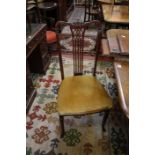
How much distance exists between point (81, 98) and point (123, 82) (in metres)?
0.46

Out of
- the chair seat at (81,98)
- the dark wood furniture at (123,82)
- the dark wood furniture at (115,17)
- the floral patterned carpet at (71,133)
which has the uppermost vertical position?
the dark wood furniture at (115,17)

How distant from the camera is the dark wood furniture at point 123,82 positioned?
96cm

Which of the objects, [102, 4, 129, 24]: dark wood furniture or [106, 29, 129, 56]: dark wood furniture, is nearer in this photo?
[106, 29, 129, 56]: dark wood furniture

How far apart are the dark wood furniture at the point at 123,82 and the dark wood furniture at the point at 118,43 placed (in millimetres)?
76

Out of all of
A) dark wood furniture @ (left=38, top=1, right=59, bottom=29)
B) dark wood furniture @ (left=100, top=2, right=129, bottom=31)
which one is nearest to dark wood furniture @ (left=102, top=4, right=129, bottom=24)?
dark wood furniture @ (left=100, top=2, right=129, bottom=31)

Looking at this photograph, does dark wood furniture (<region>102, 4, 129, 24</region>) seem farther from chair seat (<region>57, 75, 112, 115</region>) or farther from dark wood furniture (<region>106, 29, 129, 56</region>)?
chair seat (<region>57, 75, 112, 115</region>)

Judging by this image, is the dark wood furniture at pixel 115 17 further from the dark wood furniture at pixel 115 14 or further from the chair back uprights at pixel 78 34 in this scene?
the chair back uprights at pixel 78 34

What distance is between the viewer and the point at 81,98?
152cm

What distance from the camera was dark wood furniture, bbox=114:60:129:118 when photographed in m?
0.96

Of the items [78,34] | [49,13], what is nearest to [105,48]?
→ [78,34]

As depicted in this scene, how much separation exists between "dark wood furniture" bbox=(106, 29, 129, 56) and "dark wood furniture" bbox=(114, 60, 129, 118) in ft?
0.25

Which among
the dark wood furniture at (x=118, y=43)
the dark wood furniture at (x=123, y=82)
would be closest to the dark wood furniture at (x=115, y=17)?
the dark wood furniture at (x=118, y=43)
